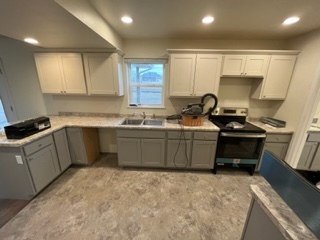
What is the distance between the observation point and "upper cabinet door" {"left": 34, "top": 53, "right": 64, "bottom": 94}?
2.63m

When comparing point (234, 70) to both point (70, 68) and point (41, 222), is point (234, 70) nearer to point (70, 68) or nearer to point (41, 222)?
point (70, 68)

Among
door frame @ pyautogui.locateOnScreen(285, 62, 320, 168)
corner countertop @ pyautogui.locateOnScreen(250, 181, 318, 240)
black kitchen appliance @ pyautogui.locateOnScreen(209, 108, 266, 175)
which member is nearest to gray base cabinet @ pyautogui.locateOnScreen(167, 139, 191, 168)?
black kitchen appliance @ pyautogui.locateOnScreen(209, 108, 266, 175)

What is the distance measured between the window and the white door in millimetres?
2592

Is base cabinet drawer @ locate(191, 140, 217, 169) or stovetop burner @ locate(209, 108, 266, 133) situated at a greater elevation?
stovetop burner @ locate(209, 108, 266, 133)

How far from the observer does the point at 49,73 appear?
2705mm

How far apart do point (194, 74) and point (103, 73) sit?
1.72 meters

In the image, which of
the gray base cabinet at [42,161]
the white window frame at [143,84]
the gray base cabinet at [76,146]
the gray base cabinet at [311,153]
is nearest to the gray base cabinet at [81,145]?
the gray base cabinet at [76,146]

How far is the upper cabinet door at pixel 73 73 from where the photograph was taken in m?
2.61

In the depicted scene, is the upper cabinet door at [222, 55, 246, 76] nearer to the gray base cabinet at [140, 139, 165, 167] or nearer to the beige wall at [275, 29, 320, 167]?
the beige wall at [275, 29, 320, 167]

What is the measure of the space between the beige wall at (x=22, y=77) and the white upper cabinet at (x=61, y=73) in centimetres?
39

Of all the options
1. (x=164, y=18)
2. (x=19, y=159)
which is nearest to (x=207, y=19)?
(x=164, y=18)

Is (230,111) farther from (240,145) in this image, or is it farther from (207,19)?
(207,19)

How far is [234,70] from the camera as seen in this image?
257 centimetres

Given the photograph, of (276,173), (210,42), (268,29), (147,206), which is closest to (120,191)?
(147,206)
